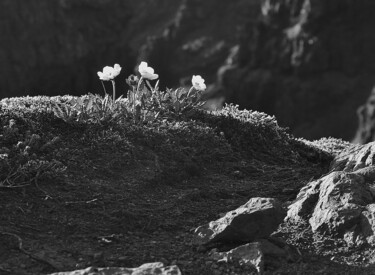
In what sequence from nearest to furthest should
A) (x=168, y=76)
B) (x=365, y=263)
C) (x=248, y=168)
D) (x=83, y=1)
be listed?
(x=365, y=263)
(x=248, y=168)
(x=168, y=76)
(x=83, y=1)

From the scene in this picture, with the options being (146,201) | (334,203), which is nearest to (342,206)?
(334,203)

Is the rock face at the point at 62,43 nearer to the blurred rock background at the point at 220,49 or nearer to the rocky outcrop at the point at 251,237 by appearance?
the blurred rock background at the point at 220,49

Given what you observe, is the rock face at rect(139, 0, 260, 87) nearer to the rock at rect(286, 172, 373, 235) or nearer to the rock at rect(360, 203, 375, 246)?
the rock at rect(286, 172, 373, 235)

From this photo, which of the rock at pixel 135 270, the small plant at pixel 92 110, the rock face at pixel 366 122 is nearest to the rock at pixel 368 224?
the rock at pixel 135 270

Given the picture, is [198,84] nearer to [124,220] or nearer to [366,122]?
[124,220]

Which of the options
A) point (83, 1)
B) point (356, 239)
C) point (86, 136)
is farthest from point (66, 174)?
point (83, 1)

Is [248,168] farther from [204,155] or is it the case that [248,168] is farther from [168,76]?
[168,76]
